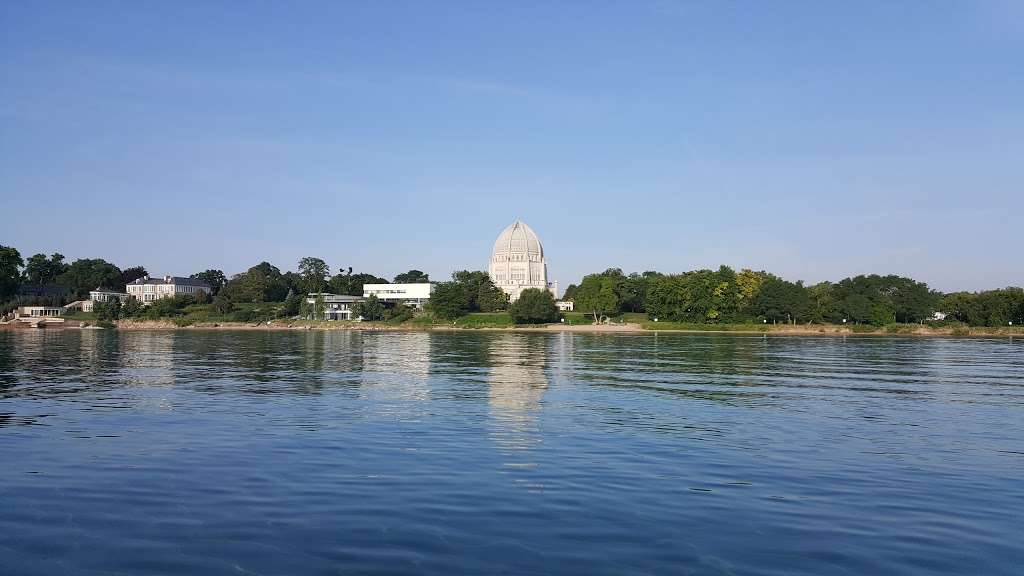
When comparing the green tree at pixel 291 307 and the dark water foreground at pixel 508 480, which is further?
the green tree at pixel 291 307

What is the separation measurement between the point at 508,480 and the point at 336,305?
174 meters

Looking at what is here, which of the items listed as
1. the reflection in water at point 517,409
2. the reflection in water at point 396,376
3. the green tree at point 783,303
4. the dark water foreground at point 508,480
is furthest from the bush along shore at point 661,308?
the dark water foreground at point 508,480

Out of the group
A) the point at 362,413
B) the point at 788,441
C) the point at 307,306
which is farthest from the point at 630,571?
the point at 307,306

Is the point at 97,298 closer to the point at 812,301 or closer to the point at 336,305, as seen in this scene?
the point at 336,305

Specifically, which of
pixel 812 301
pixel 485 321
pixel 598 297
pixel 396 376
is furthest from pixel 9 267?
pixel 812 301

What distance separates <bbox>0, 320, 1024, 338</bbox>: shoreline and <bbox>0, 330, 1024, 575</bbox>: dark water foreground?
94647mm

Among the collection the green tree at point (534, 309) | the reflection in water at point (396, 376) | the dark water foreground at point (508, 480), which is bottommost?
the dark water foreground at point (508, 480)

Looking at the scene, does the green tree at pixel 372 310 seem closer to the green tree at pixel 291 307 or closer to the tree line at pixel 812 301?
the green tree at pixel 291 307

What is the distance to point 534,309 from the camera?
15250 cm

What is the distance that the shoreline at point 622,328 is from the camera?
12344 centimetres

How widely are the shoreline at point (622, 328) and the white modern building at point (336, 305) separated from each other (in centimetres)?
1814

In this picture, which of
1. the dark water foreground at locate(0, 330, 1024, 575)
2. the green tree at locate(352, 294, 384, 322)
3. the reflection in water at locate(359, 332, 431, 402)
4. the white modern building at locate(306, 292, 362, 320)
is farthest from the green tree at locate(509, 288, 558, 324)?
the dark water foreground at locate(0, 330, 1024, 575)

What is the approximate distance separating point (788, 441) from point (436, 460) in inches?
407

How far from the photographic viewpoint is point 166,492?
15.7 metres
